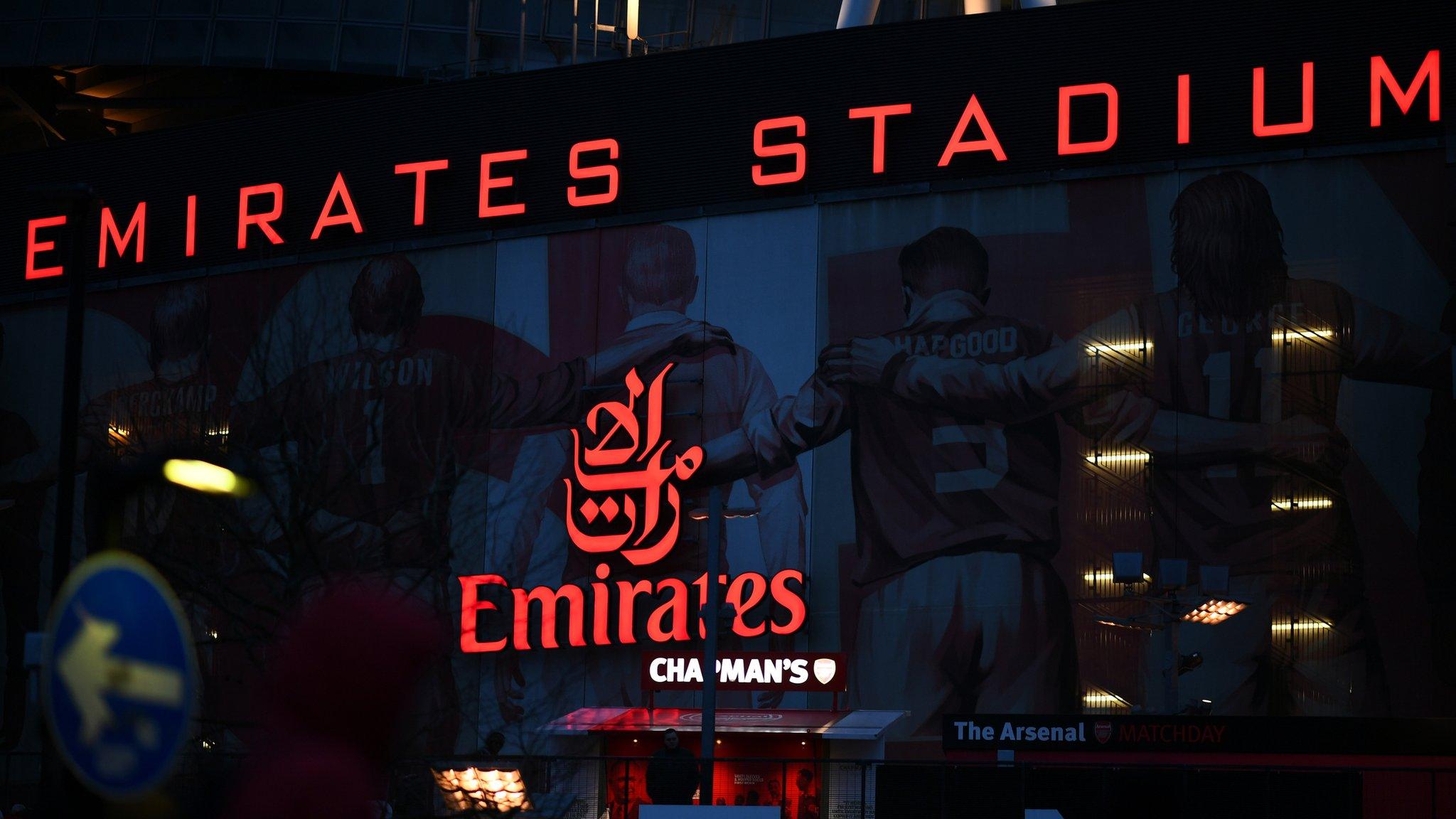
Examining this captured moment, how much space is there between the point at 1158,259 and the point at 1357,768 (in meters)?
20.0

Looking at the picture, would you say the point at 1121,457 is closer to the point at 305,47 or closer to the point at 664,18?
the point at 664,18

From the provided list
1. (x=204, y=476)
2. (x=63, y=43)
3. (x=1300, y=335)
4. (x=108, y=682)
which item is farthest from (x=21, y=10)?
(x=108, y=682)

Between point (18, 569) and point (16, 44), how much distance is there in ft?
73.5

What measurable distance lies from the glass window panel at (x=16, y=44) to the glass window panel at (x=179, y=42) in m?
4.55

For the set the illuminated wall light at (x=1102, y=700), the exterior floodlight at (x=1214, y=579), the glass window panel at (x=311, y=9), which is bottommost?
the illuminated wall light at (x=1102, y=700)

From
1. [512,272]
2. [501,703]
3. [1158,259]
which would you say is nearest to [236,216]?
[512,272]

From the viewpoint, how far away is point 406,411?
48250mm

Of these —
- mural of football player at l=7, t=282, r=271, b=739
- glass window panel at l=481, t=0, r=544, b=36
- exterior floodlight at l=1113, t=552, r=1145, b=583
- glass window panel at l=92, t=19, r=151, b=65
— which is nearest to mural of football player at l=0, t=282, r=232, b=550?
mural of football player at l=7, t=282, r=271, b=739

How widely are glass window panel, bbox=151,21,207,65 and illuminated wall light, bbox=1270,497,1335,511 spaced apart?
135 feet

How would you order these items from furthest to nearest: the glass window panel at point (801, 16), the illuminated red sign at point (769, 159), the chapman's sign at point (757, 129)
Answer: the glass window panel at point (801, 16)
the chapman's sign at point (757, 129)
the illuminated red sign at point (769, 159)

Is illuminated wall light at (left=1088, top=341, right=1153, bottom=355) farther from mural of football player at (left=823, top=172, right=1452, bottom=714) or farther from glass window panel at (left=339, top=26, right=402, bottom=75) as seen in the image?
glass window panel at (left=339, top=26, right=402, bottom=75)

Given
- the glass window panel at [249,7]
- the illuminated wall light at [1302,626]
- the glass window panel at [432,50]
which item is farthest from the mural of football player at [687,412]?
the glass window panel at [249,7]

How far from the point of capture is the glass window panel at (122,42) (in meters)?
64.8

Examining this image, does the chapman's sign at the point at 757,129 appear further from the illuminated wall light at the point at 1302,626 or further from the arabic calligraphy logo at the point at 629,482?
the illuminated wall light at the point at 1302,626
